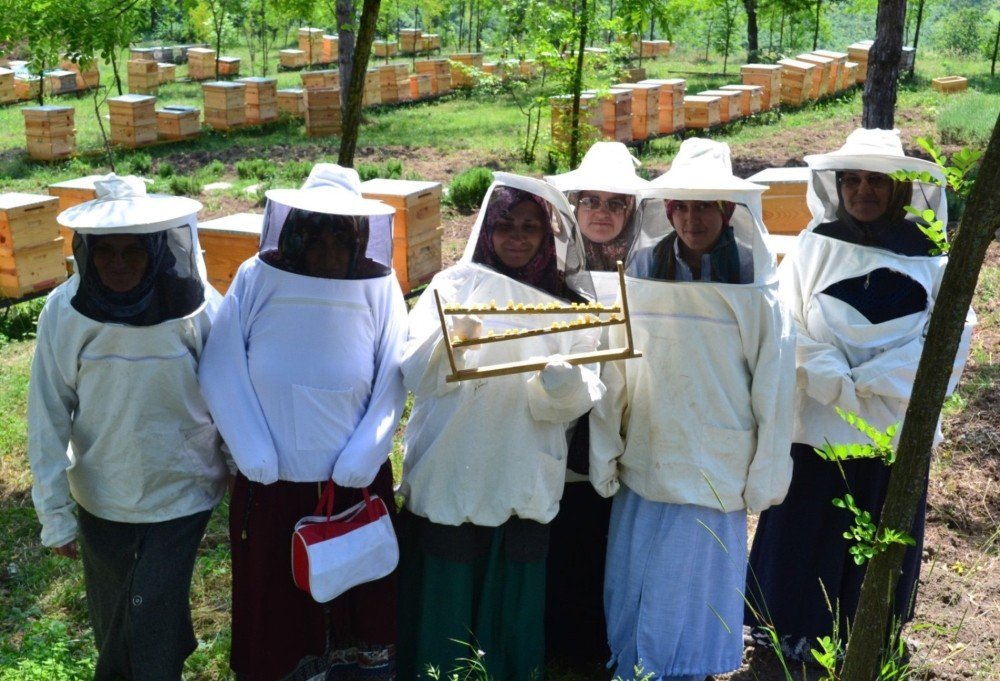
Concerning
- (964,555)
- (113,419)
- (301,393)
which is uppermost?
(301,393)

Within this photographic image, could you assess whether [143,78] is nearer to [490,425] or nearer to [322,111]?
[322,111]

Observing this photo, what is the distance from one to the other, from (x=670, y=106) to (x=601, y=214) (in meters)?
11.3

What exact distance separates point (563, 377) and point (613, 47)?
8.59 metres

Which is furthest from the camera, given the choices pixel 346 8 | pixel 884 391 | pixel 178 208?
pixel 346 8

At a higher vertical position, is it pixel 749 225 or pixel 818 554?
pixel 749 225

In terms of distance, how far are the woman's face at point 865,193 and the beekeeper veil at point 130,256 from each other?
2102 millimetres

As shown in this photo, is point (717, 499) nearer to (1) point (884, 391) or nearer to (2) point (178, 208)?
(1) point (884, 391)

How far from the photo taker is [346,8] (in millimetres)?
13305

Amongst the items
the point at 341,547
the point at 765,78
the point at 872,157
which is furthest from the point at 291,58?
the point at 341,547

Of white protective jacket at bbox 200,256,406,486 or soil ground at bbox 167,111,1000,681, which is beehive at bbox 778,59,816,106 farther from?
white protective jacket at bbox 200,256,406,486

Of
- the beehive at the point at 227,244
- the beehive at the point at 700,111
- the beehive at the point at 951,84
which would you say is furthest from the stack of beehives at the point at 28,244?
the beehive at the point at 951,84

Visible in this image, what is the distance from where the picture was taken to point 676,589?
315 cm

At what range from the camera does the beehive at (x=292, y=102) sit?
1595 cm

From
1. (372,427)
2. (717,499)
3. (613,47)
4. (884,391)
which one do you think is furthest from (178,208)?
(613,47)
